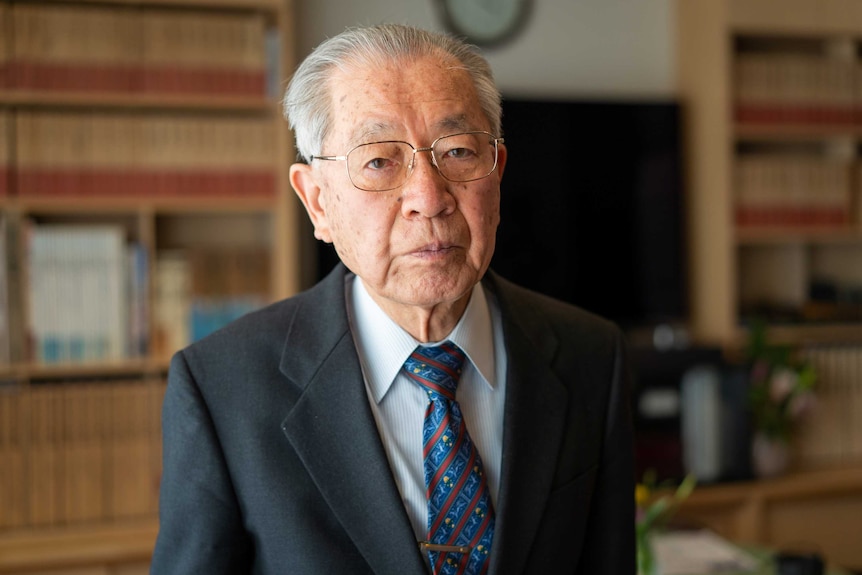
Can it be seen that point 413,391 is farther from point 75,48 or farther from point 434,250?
point 75,48

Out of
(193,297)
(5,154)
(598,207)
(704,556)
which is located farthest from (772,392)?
(5,154)

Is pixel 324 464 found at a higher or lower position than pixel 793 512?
higher

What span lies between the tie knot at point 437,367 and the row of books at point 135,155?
80.5 inches

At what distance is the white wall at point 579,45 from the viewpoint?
3441mm

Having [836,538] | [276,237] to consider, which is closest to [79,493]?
→ [276,237]

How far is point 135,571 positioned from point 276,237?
120 centimetres

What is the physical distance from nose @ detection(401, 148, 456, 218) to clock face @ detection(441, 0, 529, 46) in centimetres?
252

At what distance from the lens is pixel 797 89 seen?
363 cm

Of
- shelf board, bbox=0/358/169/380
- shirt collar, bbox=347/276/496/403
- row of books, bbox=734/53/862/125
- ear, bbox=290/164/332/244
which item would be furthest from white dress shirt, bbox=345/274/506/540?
row of books, bbox=734/53/862/125

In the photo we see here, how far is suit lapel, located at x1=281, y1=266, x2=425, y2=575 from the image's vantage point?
1070mm

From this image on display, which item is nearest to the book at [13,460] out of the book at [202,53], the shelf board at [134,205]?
the shelf board at [134,205]

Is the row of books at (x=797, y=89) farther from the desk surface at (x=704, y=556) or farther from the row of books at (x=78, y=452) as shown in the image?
the row of books at (x=78, y=452)

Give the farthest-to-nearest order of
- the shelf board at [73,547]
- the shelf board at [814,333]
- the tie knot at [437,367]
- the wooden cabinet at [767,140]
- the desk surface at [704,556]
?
the shelf board at [814,333] → the wooden cabinet at [767,140] → the shelf board at [73,547] → the desk surface at [704,556] → the tie knot at [437,367]

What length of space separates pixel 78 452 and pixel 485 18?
7.19ft
